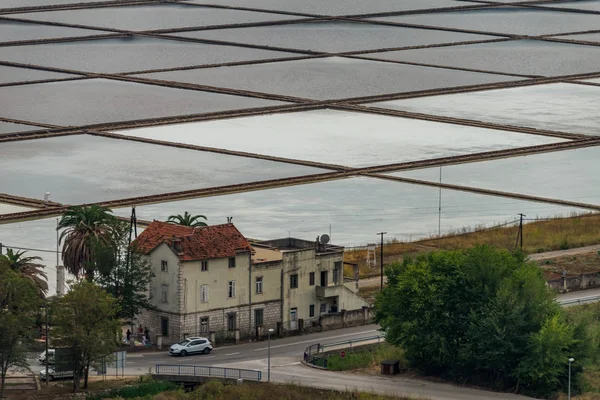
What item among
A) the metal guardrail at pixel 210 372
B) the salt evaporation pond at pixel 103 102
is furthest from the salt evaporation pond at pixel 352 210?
the salt evaporation pond at pixel 103 102

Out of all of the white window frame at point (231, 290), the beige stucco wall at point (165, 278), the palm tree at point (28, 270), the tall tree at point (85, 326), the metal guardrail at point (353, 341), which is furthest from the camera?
the white window frame at point (231, 290)

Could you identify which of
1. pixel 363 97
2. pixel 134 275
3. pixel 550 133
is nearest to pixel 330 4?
pixel 363 97

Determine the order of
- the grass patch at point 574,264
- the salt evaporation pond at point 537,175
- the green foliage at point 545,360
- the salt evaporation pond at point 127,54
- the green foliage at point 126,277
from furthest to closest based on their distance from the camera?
the salt evaporation pond at point 127,54, the salt evaporation pond at point 537,175, the grass patch at point 574,264, the green foliage at point 126,277, the green foliage at point 545,360

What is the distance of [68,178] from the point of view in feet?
322

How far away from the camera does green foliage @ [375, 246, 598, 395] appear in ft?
199

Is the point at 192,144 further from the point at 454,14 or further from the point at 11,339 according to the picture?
the point at 454,14

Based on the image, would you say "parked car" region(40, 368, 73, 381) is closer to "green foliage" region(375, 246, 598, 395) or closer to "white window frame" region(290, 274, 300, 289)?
"green foliage" region(375, 246, 598, 395)

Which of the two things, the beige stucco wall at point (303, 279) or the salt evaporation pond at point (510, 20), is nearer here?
the beige stucco wall at point (303, 279)

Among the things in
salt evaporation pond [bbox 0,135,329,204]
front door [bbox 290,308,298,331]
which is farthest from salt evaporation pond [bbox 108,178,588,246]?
front door [bbox 290,308,298,331]

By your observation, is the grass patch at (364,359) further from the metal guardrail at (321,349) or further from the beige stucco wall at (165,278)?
the beige stucco wall at (165,278)

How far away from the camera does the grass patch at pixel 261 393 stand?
59.7 meters

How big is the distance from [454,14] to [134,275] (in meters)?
118

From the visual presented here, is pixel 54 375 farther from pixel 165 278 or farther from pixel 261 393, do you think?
pixel 261 393

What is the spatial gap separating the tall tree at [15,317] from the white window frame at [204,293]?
6.36m
